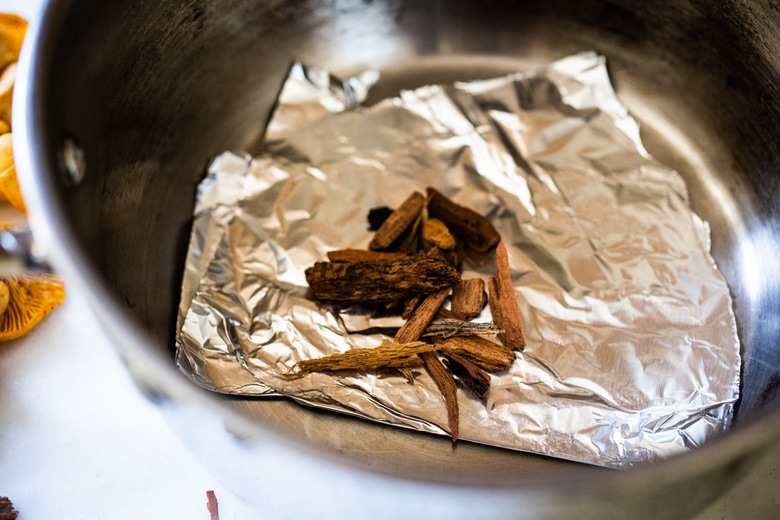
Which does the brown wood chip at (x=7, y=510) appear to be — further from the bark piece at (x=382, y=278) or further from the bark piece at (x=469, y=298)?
the bark piece at (x=469, y=298)

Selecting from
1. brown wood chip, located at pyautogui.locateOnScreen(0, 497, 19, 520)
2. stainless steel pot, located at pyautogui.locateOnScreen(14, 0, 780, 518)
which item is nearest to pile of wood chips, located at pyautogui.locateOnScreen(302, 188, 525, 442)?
stainless steel pot, located at pyautogui.locateOnScreen(14, 0, 780, 518)

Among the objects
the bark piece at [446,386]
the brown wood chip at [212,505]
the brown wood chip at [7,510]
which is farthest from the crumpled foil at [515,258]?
the brown wood chip at [7,510]

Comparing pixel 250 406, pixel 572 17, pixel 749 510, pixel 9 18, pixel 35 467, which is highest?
pixel 572 17

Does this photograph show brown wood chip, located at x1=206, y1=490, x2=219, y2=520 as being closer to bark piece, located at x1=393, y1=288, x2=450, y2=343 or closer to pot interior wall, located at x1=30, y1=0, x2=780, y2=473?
pot interior wall, located at x1=30, y1=0, x2=780, y2=473

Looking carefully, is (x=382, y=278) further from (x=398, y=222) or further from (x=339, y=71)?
(x=339, y=71)

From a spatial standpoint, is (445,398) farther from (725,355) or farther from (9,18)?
(9,18)

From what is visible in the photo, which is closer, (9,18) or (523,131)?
(9,18)

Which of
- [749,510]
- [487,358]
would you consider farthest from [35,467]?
[749,510]
